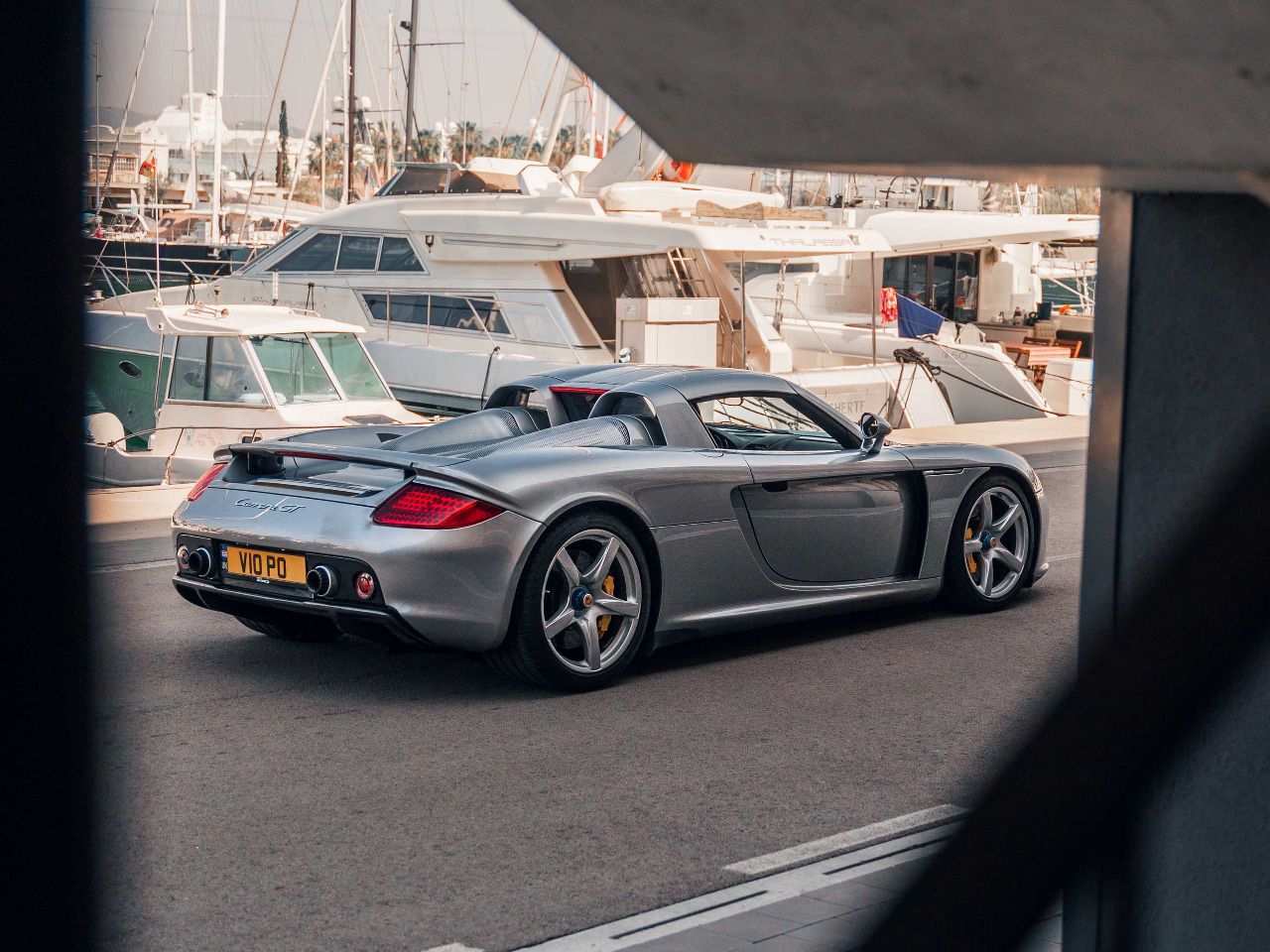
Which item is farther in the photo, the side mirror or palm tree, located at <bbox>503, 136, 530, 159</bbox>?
palm tree, located at <bbox>503, 136, 530, 159</bbox>

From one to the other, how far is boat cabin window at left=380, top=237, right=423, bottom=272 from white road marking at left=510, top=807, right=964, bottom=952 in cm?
1723

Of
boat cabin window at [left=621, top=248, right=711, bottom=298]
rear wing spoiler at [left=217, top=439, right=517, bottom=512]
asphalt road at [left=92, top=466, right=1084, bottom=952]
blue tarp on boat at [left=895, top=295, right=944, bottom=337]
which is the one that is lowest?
asphalt road at [left=92, top=466, right=1084, bottom=952]

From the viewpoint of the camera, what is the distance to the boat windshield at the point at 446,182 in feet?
71.2

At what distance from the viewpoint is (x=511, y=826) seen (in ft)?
15.3

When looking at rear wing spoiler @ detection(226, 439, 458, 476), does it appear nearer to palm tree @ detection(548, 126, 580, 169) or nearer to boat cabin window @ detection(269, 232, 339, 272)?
boat cabin window @ detection(269, 232, 339, 272)

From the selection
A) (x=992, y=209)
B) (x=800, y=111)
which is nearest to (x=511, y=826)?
(x=800, y=111)

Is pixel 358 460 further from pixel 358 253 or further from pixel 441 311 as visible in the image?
pixel 358 253

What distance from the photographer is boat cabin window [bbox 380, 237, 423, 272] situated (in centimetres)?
2095

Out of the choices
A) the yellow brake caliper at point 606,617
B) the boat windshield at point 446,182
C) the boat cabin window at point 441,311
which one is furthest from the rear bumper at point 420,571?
the boat windshield at point 446,182

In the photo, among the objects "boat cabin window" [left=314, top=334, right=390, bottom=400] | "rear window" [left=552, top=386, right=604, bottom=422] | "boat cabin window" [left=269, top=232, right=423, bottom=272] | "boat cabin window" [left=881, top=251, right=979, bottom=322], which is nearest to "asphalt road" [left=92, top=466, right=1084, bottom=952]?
"rear window" [left=552, top=386, right=604, bottom=422]

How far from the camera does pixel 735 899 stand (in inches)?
160

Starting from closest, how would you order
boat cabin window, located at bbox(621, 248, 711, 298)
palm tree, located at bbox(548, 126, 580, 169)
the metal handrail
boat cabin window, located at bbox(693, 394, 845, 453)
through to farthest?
the metal handrail
boat cabin window, located at bbox(693, 394, 845, 453)
boat cabin window, located at bbox(621, 248, 711, 298)
palm tree, located at bbox(548, 126, 580, 169)

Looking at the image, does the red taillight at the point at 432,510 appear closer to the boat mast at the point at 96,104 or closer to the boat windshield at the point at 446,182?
the boat mast at the point at 96,104

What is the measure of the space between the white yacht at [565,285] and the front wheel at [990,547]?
10005 mm
